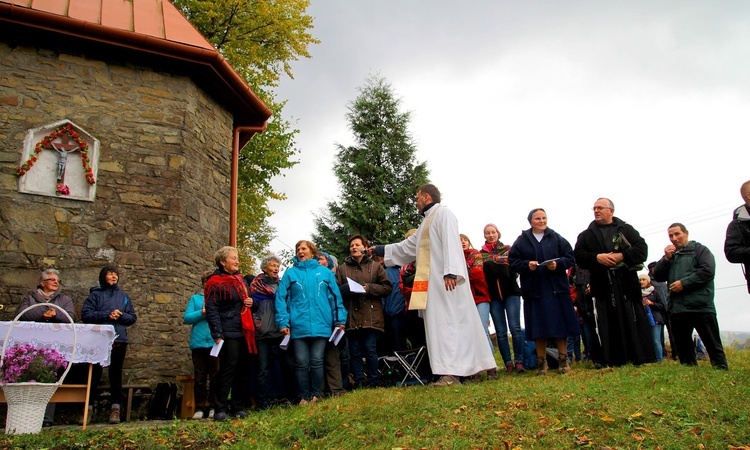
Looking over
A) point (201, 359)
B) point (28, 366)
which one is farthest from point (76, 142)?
point (28, 366)

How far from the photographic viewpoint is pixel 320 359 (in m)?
6.52

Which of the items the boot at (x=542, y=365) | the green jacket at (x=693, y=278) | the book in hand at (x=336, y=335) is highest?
the green jacket at (x=693, y=278)

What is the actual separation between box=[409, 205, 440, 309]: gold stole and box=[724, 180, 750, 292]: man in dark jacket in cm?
303

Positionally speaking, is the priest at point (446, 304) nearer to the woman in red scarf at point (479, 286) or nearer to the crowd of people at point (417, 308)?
the crowd of people at point (417, 308)

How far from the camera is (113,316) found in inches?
263

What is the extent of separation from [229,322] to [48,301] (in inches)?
88.0

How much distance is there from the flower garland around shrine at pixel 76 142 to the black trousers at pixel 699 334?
7831mm

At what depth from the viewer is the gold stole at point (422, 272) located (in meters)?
6.47

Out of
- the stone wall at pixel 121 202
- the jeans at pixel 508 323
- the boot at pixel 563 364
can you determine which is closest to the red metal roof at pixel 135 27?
the stone wall at pixel 121 202

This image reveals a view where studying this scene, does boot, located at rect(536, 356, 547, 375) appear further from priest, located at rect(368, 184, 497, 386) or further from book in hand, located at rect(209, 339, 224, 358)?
book in hand, located at rect(209, 339, 224, 358)

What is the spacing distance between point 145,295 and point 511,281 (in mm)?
5011

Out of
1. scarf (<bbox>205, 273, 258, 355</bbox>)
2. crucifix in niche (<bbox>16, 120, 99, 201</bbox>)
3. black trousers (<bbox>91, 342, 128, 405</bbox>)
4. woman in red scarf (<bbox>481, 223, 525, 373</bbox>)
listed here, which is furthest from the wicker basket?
woman in red scarf (<bbox>481, 223, 525, 373</bbox>)

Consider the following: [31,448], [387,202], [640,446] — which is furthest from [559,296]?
[387,202]

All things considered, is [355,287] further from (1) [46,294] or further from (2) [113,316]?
(1) [46,294]
